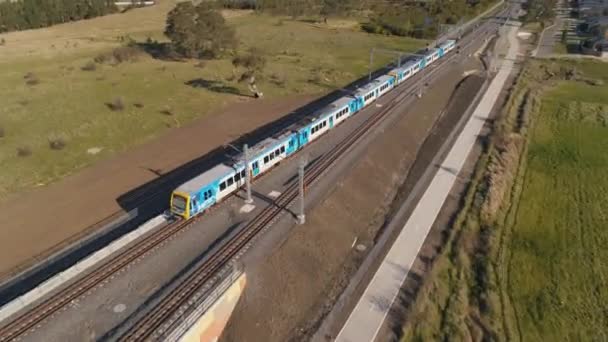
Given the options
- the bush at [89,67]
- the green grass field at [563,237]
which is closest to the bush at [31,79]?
the bush at [89,67]

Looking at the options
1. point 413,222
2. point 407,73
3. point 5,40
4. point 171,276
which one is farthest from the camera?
point 5,40

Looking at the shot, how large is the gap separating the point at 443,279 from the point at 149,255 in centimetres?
2076

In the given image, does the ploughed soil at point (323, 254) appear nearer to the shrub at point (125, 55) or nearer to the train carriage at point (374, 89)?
the train carriage at point (374, 89)

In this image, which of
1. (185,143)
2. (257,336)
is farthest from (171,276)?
(185,143)

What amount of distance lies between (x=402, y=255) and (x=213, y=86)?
4711cm

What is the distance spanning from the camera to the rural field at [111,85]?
43469mm

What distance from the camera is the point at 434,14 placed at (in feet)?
421

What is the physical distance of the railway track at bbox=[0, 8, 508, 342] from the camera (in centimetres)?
2112

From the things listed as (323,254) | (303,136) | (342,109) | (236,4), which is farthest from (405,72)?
(236,4)

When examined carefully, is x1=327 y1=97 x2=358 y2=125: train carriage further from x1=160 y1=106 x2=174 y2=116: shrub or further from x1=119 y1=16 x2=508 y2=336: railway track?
x1=160 y1=106 x2=174 y2=116: shrub

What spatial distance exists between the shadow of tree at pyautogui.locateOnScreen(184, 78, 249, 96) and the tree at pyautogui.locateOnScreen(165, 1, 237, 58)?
13.9 meters

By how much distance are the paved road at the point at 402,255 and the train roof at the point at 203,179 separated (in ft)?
46.5

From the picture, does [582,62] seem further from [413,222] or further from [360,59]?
[413,222]

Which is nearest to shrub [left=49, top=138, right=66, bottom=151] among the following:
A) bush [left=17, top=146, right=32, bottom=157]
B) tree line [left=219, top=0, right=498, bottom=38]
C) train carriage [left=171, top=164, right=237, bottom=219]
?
bush [left=17, top=146, right=32, bottom=157]
